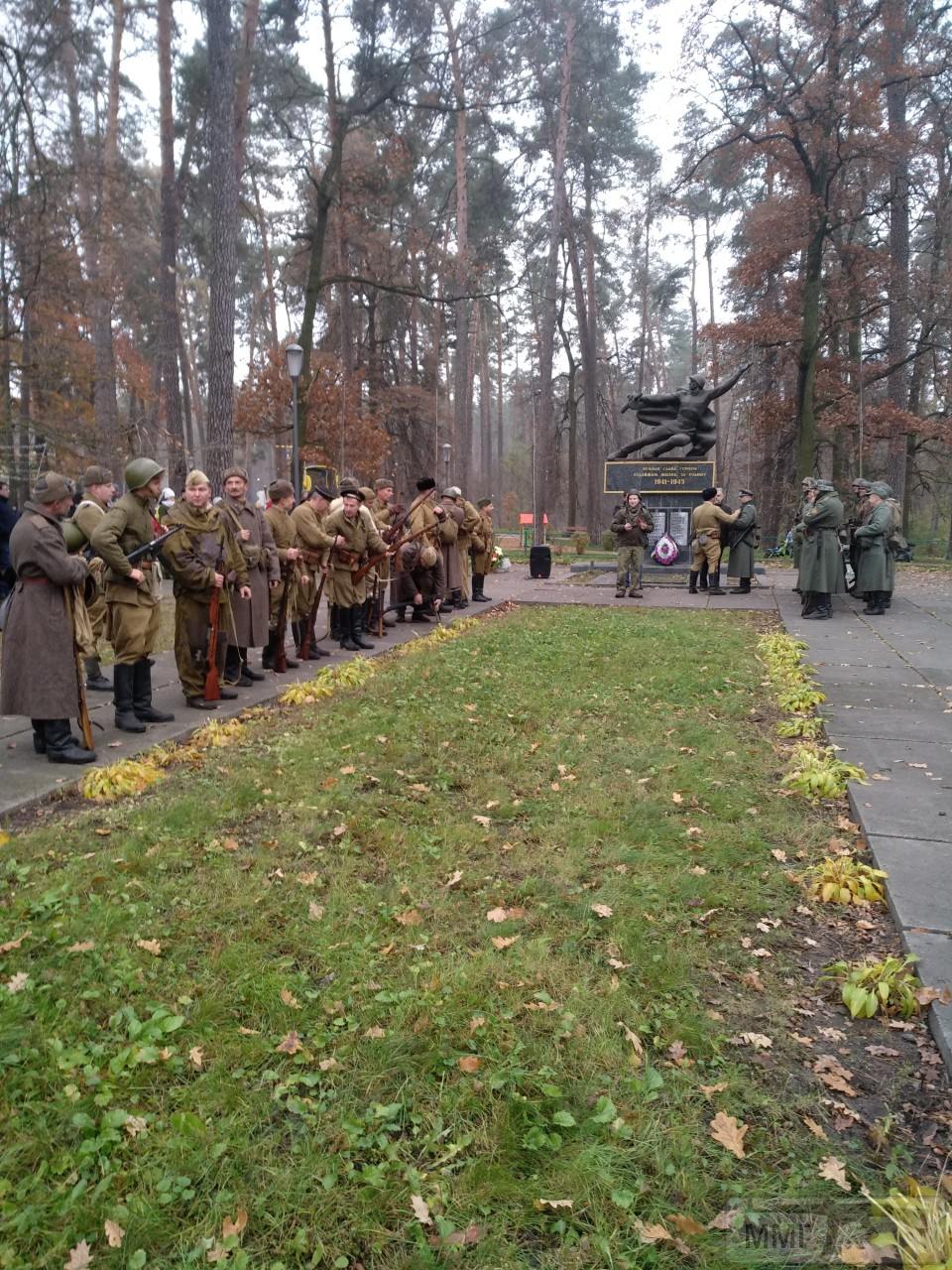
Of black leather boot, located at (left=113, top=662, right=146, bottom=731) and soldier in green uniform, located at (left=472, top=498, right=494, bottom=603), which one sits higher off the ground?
soldier in green uniform, located at (left=472, top=498, right=494, bottom=603)

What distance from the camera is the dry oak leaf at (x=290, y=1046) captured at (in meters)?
2.74

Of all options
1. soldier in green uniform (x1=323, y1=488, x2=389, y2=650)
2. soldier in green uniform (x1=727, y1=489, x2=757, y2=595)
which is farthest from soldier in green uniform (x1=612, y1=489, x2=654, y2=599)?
soldier in green uniform (x1=323, y1=488, x2=389, y2=650)

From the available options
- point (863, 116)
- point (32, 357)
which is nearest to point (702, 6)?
point (863, 116)

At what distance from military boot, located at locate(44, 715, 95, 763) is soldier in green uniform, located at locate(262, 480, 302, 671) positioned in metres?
2.93

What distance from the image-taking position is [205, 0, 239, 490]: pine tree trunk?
13.9 metres

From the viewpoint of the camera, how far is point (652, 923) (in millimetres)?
3600

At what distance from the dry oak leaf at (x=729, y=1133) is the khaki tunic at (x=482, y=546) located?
1225cm

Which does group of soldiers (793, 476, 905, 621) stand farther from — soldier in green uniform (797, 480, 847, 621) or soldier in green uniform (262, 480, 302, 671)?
soldier in green uniform (262, 480, 302, 671)

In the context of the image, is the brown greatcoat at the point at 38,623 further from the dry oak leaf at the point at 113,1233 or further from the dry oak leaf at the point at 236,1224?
the dry oak leaf at the point at 236,1224

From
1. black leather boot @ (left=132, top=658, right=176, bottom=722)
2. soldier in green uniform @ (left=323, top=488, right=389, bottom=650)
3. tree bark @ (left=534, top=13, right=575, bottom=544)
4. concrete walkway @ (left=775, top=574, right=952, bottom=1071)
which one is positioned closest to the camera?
concrete walkway @ (left=775, top=574, right=952, bottom=1071)

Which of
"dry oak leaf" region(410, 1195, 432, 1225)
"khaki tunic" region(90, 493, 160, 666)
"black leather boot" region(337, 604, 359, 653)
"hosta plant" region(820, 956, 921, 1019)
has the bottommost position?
"dry oak leaf" region(410, 1195, 432, 1225)

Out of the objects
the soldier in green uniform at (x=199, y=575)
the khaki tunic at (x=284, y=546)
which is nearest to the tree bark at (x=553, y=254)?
the khaki tunic at (x=284, y=546)

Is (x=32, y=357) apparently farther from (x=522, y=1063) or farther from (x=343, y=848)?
(x=522, y=1063)

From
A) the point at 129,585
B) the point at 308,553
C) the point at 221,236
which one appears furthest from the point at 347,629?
the point at 221,236
